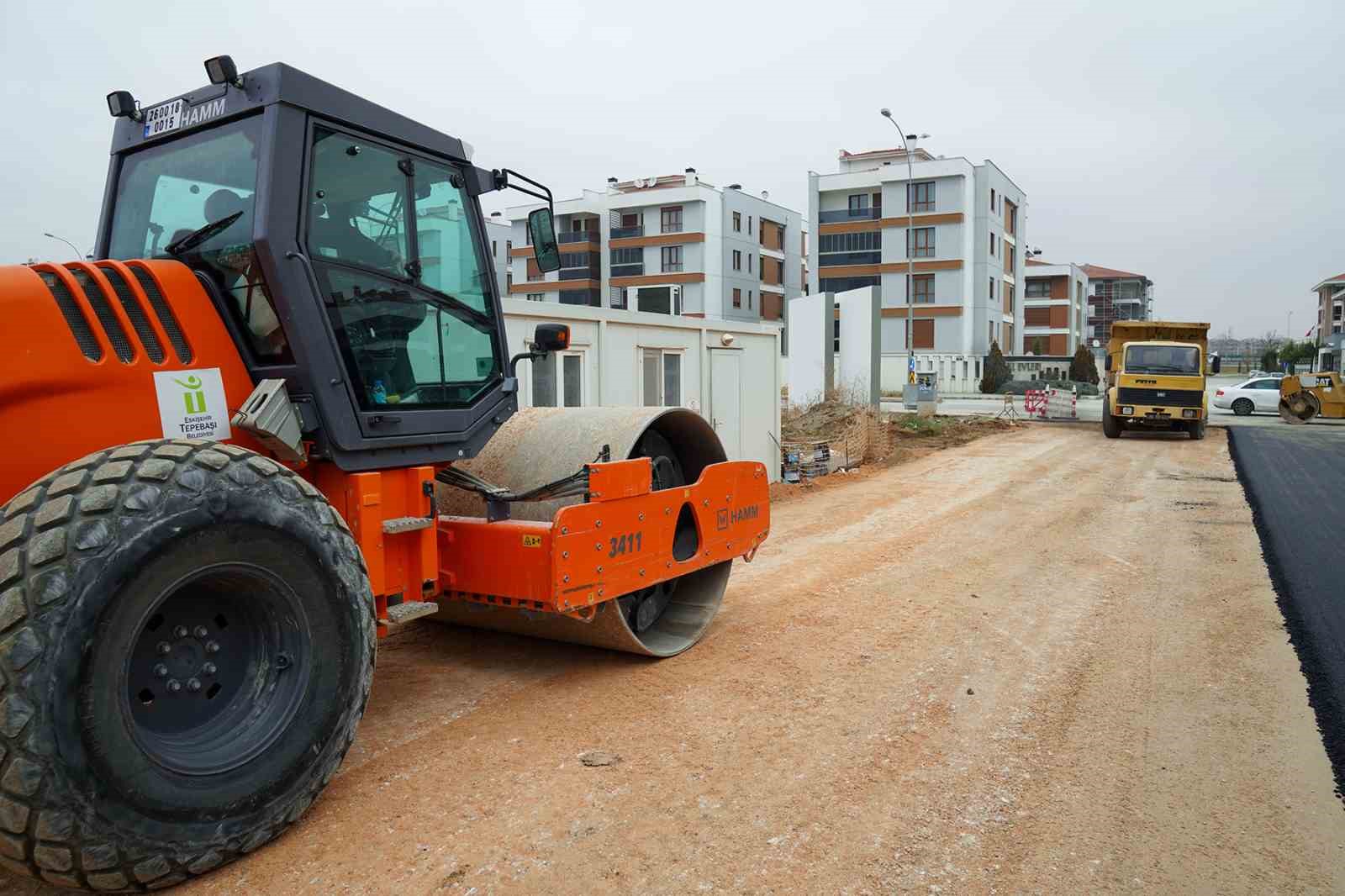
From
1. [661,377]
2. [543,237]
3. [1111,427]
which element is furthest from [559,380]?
[1111,427]

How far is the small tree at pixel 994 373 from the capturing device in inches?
1956

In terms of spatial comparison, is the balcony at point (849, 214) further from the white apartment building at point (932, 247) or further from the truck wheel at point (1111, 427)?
the truck wheel at point (1111, 427)

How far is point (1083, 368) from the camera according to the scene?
5650cm

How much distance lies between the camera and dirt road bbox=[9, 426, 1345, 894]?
3.40 m

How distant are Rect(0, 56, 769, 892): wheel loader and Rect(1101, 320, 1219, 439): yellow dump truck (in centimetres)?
1904

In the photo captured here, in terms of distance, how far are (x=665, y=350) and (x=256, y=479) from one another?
9142 millimetres

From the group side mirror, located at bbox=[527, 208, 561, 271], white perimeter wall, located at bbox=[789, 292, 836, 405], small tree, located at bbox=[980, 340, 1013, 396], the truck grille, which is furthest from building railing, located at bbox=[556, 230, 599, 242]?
side mirror, located at bbox=[527, 208, 561, 271]

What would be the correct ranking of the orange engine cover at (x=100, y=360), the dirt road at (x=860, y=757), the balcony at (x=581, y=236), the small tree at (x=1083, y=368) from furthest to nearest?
the balcony at (x=581, y=236), the small tree at (x=1083, y=368), the dirt road at (x=860, y=757), the orange engine cover at (x=100, y=360)

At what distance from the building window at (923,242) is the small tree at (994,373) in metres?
6.38

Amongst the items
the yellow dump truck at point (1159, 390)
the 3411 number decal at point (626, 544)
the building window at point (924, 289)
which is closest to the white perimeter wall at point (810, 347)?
the yellow dump truck at point (1159, 390)

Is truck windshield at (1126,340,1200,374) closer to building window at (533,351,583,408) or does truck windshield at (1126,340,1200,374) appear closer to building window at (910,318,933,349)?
building window at (533,351,583,408)

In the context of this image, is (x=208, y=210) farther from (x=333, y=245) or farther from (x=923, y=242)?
(x=923, y=242)

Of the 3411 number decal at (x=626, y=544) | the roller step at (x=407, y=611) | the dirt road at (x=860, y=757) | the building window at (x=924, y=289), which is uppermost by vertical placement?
the building window at (x=924, y=289)

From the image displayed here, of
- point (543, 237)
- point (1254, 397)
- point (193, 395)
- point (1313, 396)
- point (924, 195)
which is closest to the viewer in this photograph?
point (193, 395)
